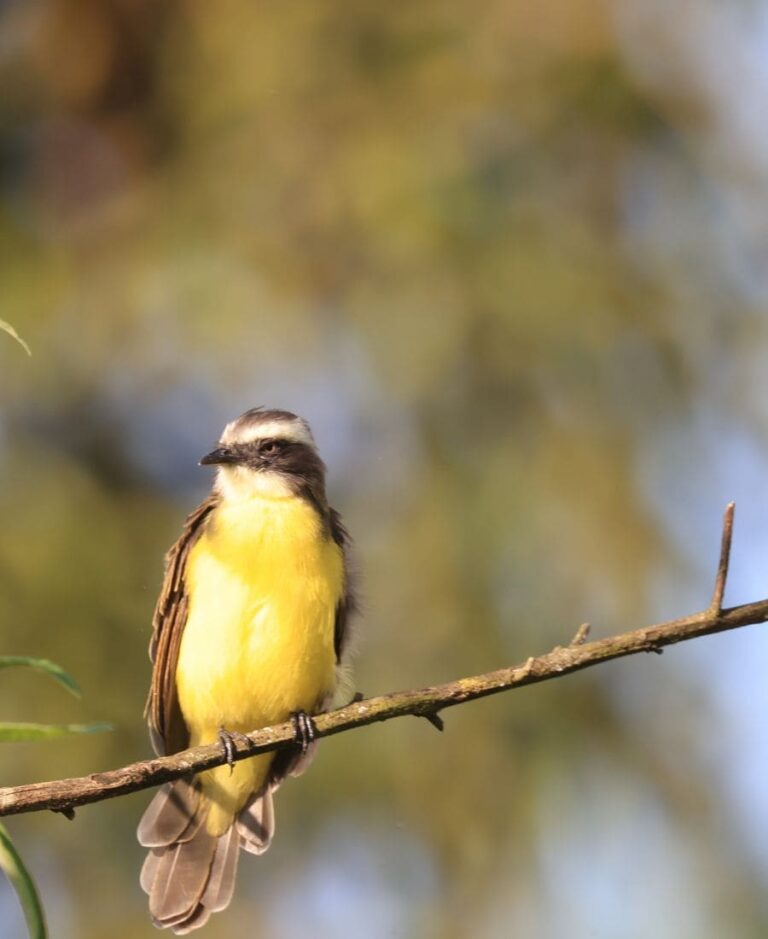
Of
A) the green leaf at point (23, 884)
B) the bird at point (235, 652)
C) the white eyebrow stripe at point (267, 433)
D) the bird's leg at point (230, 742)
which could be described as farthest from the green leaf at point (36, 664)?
the white eyebrow stripe at point (267, 433)

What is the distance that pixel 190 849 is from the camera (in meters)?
4.71

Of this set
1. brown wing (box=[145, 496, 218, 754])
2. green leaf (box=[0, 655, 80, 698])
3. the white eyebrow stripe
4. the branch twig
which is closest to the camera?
green leaf (box=[0, 655, 80, 698])

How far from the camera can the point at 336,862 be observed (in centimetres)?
688

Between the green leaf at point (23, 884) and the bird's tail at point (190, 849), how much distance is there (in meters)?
2.61

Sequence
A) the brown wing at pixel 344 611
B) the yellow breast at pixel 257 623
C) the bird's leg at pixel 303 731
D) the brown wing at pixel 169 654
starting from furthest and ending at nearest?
the brown wing at pixel 344 611 → the brown wing at pixel 169 654 → the yellow breast at pixel 257 623 → the bird's leg at pixel 303 731

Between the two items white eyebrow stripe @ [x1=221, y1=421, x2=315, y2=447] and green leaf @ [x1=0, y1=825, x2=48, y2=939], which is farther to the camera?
white eyebrow stripe @ [x1=221, y1=421, x2=315, y2=447]

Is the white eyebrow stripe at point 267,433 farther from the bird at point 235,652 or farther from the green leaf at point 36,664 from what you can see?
the green leaf at point 36,664

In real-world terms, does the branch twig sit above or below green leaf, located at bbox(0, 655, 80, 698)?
above

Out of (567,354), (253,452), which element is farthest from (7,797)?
(567,354)

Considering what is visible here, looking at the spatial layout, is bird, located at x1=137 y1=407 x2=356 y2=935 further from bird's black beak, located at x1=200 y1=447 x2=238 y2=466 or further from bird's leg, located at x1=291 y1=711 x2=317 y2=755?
bird's leg, located at x1=291 y1=711 x2=317 y2=755

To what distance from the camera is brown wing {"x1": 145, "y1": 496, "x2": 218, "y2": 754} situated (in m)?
4.67

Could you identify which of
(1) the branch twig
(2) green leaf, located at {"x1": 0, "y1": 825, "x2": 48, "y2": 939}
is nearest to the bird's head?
(1) the branch twig

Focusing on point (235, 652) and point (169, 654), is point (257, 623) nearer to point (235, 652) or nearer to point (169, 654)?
point (235, 652)

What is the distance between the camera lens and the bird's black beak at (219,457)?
4828mm
